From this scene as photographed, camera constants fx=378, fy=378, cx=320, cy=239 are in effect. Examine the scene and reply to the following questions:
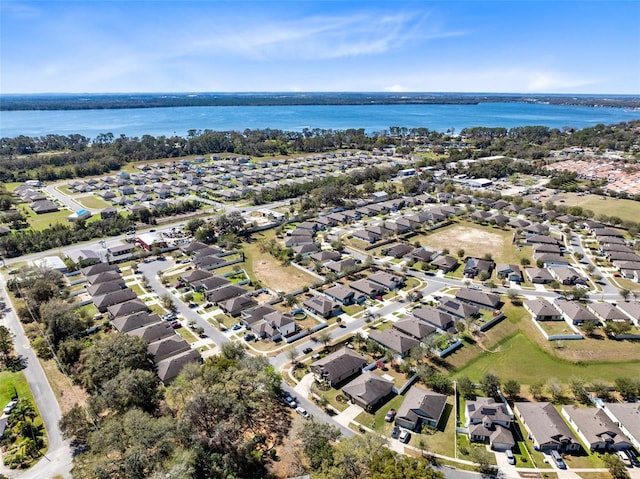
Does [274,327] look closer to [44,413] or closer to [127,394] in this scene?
[127,394]

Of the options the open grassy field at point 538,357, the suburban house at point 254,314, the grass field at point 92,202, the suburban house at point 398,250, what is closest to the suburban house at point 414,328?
the open grassy field at point 538,357

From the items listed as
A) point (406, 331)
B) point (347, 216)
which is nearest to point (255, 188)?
point (347, 216)

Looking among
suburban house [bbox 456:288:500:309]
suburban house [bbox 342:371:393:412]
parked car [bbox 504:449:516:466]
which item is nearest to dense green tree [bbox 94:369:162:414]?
suburban house [bbox 342:371:393:412]

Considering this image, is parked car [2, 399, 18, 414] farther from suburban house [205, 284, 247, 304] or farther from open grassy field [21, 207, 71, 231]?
open grassy field [21, 207, 71, 231]

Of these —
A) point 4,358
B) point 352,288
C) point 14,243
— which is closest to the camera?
point 4,358

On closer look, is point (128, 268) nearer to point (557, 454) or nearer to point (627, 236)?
point (557, 454)

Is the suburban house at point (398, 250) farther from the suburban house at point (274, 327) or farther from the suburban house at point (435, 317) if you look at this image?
the suburban house at point (274, 327)
